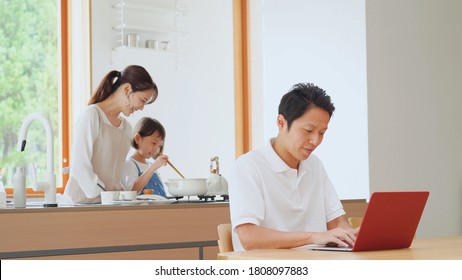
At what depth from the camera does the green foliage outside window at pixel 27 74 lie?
17.5ft

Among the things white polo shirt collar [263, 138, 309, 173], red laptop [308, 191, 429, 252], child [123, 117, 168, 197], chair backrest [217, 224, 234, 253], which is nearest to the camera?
red laptop [308, 191, 429, 252]

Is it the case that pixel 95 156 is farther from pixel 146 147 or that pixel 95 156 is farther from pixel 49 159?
pixel 146 147

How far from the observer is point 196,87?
613 centimetres

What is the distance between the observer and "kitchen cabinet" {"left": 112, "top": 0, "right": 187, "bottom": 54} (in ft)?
18.4

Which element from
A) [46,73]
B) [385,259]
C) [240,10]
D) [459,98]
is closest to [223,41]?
[240,10]

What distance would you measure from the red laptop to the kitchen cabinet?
12.1 feet

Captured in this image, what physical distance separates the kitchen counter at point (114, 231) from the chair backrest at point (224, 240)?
2.90 ft

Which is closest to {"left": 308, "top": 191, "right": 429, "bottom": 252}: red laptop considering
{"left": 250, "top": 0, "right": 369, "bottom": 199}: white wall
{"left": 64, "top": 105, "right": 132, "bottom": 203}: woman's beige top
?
{"left": 64, "top": 105, "right": 132, "bottom": 203}: woman's beige top

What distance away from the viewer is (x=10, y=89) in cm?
536

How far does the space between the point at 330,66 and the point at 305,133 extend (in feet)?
9.66

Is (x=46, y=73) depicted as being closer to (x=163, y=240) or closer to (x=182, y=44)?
(x=182, y=44)

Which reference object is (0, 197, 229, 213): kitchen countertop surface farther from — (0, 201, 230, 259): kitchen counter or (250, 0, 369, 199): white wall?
(250, 0, 369, 199): white wall

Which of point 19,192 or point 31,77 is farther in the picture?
point 31,77

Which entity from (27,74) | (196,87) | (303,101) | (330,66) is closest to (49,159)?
(303,101)
